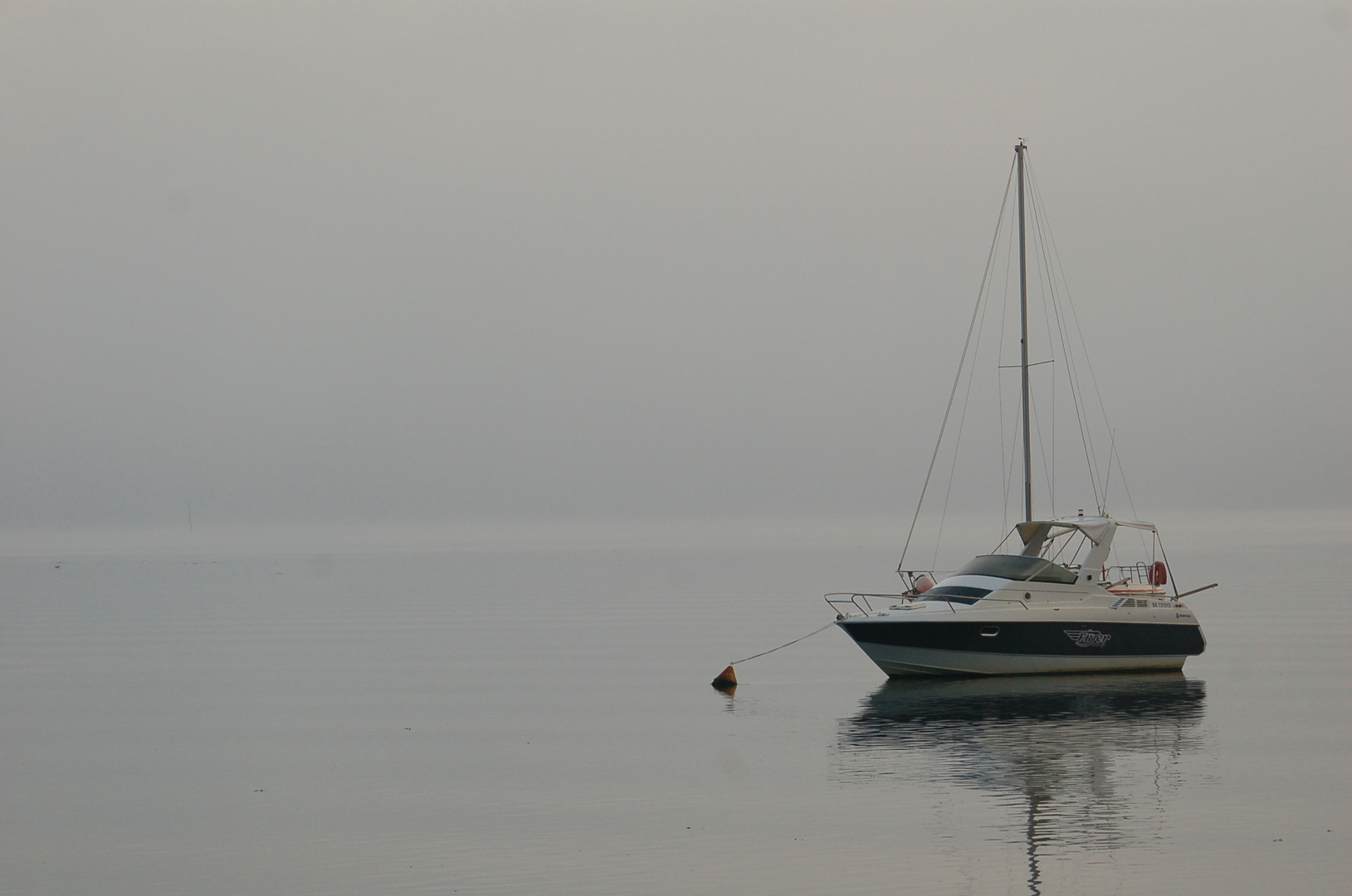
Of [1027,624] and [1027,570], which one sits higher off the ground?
[1027,570]

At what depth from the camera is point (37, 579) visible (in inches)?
4085

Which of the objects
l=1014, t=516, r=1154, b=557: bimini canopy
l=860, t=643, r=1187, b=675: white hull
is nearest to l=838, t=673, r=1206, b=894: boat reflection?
l=860, t=643, r=1187, b=675: white hull

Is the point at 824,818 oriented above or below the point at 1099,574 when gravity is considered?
below

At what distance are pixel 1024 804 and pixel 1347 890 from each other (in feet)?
15.0

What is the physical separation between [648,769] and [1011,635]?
12151mm

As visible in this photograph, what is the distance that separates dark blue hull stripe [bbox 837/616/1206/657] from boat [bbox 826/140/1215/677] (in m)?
0.02

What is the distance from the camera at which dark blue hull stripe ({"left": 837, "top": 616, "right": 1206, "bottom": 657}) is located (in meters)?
31.9

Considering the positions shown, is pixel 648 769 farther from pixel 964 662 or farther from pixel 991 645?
pixel 991 645

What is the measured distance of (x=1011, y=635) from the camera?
32.1m

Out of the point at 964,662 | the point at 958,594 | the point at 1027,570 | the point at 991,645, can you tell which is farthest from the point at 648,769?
the point at 1027,570

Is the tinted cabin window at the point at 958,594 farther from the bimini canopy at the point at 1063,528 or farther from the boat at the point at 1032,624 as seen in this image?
the bimini canopy at the point at 1063,528

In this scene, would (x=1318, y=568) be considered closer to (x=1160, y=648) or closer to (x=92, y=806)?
(x=1160, y=648)

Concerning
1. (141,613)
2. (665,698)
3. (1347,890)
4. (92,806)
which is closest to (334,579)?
(141,613)

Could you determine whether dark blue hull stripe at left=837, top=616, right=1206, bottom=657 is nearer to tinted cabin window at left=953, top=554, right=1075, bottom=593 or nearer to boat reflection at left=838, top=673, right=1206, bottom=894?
boat reflection at left=838, top=673, right=1206, bottom=894
